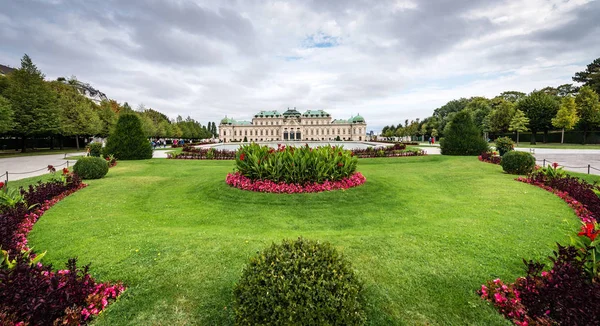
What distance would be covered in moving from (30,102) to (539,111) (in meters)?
69.2

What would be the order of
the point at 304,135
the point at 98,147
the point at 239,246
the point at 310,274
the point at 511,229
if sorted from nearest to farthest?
1. the point at 310,274
2. the point at 239,246
3. the point at 511,229
4. the point at 98,147
5. the point at 304,135

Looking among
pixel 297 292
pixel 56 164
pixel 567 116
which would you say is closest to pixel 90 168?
pixel 56 164

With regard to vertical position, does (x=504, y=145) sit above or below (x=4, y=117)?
below

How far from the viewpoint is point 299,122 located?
112 meters

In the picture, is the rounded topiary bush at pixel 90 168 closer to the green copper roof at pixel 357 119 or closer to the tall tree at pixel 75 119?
the tall tree at pixel 75 119

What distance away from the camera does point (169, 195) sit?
9508 mm

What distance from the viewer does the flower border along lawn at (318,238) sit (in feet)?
11.6

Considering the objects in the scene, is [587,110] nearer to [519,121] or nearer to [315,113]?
[519,121]

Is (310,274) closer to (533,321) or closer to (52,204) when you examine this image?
(533,321)

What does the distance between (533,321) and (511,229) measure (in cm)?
334

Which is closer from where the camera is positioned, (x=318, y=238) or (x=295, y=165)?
(x=318, y=238)

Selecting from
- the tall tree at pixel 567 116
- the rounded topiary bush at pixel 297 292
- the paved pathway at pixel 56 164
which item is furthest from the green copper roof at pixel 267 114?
the rounded topiary bush at pixel 297 292

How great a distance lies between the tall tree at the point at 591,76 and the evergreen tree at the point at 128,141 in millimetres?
69877

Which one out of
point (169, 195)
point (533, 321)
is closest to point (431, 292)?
point (533, 321)
